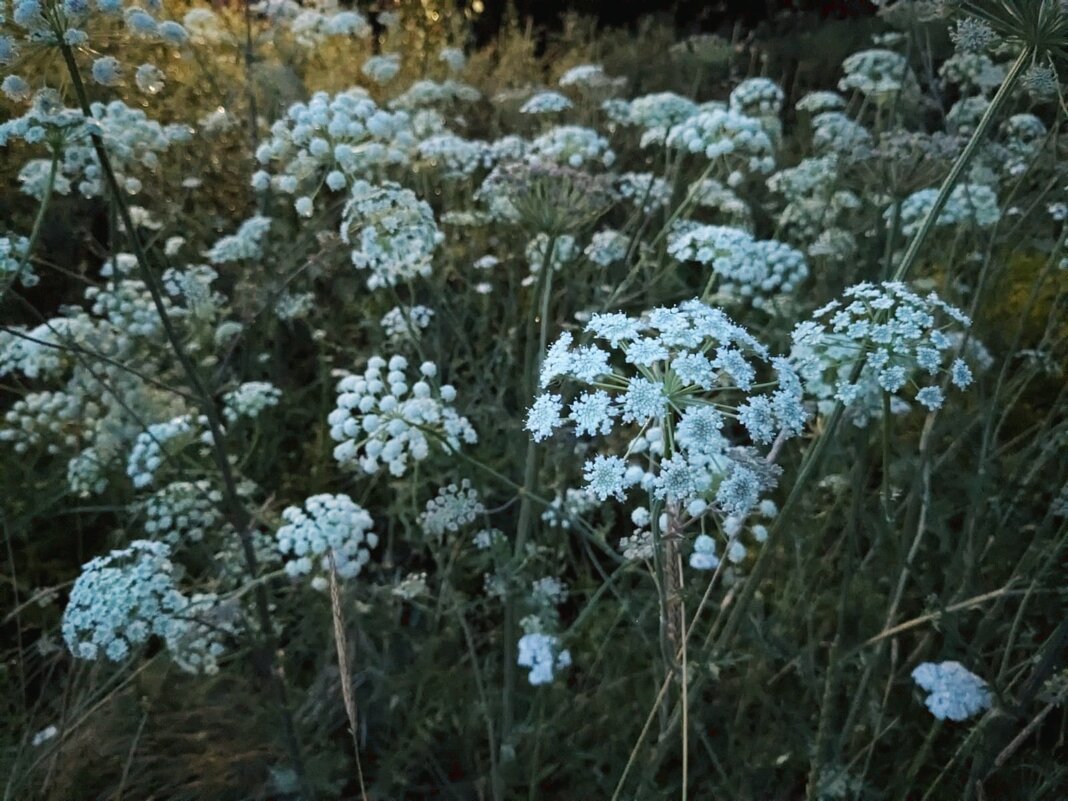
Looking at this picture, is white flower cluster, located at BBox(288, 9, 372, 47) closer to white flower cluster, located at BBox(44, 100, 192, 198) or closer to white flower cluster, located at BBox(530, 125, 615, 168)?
white flower cluster, located at BBox(530, 125, 615, 168)

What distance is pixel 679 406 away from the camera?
1.49 metres

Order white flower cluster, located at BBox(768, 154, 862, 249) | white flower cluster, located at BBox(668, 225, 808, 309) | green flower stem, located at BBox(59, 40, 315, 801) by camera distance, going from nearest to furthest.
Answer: green flower stem, located at BBox(59, 40, 315, 801) < white flower cluster, located at BBox(668, 225, 808, 309) < white flower cluster, located at BBox(768, 154, 862, 249)

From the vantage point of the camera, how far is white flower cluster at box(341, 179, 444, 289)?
8.66ft

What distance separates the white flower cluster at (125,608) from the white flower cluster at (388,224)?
0.96m

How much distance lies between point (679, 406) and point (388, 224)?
4.61ft

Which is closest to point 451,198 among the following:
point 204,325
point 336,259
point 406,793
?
point 336,259

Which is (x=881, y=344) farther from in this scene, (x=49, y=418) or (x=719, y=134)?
(x=49, y=418)

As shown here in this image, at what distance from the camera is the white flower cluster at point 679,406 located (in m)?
1.43

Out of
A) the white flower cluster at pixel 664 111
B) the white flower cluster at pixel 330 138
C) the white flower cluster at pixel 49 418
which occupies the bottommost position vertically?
the white flower cluster at pixel 49 418

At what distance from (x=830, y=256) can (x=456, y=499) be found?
202 centimetres

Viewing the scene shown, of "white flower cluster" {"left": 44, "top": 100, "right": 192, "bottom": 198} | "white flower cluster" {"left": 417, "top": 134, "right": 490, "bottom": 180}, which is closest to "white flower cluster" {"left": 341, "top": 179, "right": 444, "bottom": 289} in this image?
"white flower cluster" {"left": 44, "top": 100, "right": 192, "bottom": 198}

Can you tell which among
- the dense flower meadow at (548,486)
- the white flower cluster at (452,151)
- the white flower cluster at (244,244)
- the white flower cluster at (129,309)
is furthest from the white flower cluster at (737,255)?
the white flower cluster at (129,309)

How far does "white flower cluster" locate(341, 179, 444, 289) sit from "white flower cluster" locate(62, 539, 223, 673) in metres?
0.96

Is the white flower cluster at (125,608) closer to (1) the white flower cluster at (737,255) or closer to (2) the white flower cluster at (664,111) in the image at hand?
(1) the white flower cluster at (737,255)
